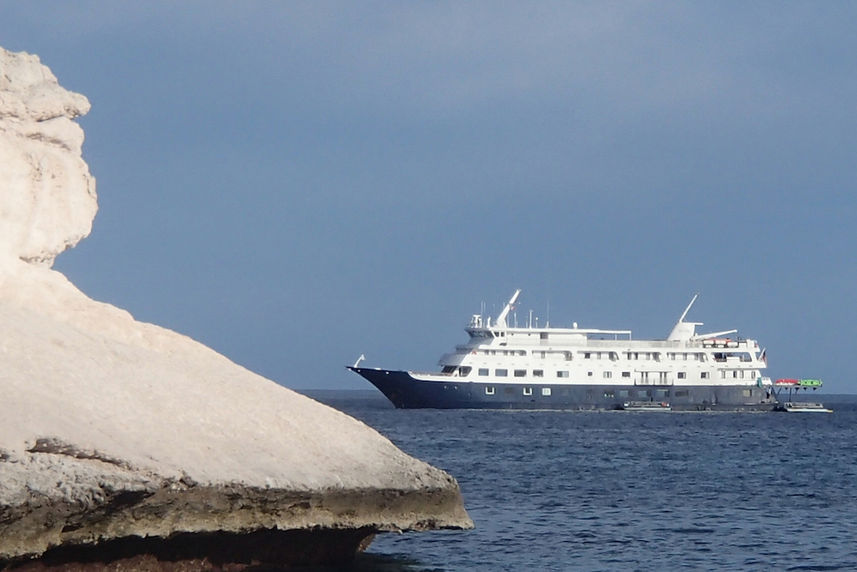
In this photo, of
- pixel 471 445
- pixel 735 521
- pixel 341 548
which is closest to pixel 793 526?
pixel 735 521

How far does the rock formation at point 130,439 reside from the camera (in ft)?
31.6

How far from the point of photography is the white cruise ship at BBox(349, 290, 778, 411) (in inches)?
3194

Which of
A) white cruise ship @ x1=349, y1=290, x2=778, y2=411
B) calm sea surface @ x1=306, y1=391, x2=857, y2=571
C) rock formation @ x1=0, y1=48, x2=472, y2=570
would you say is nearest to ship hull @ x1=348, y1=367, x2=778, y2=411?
white cruise ship @ x1=349, y1=290, x2=778, y2=411

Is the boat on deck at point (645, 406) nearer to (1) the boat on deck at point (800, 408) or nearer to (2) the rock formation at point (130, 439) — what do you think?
(1) the boat on deck at point (800, 408)

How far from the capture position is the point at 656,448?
42719mm

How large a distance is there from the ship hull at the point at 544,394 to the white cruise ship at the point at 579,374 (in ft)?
0.21

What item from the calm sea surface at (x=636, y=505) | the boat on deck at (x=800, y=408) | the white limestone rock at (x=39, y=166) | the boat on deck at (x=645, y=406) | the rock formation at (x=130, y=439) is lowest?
the calm sea surface at (x=636, y=505)

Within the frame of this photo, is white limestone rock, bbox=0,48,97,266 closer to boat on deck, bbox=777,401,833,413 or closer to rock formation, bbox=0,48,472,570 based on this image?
rock formation, bbox=0,48,472,570

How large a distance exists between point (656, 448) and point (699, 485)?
14733mm

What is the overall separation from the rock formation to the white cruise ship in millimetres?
66414

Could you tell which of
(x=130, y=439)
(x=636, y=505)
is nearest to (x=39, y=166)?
(x=130, y=439)

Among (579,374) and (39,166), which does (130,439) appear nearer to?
(39,166)

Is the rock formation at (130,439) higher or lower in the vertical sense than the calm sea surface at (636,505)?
higher

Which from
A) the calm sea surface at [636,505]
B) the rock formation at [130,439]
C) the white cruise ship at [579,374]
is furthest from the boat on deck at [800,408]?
the rock formation at [130,439]
